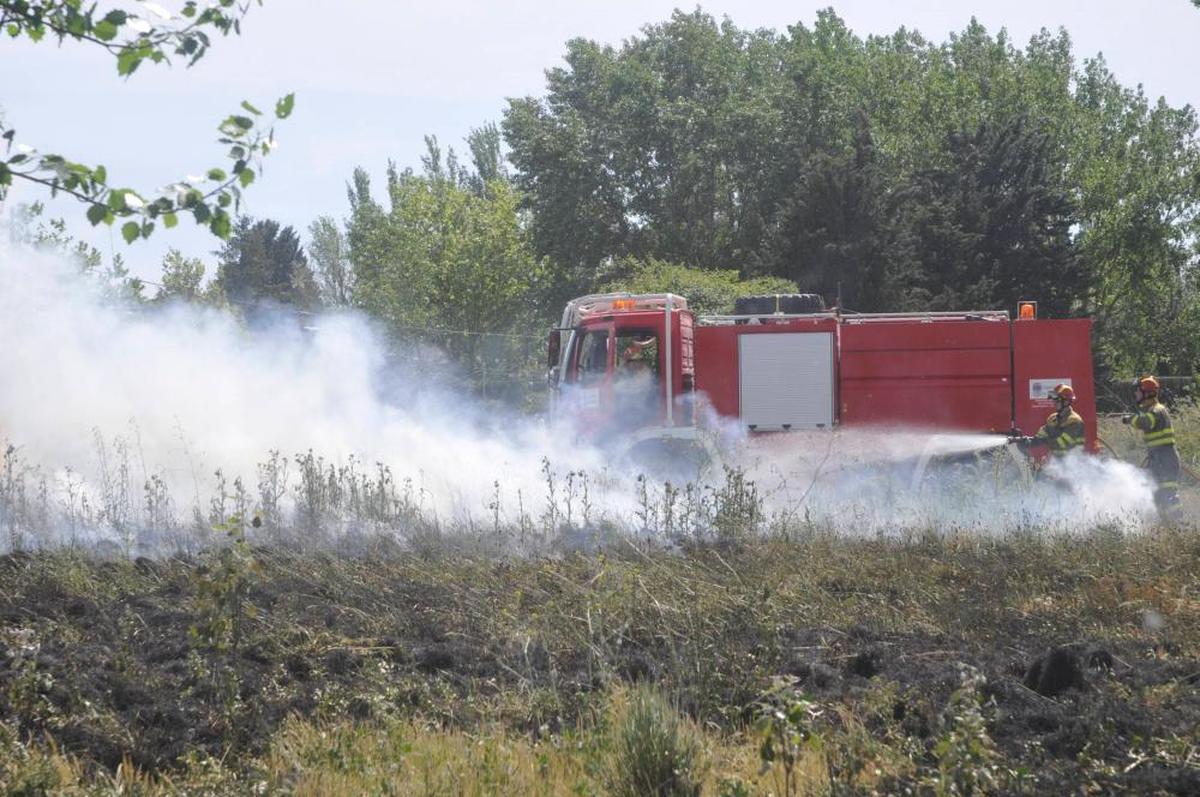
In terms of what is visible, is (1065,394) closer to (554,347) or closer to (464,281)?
(554,347)

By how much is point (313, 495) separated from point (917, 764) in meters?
9.06

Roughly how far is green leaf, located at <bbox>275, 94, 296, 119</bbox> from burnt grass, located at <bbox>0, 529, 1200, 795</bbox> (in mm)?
2523

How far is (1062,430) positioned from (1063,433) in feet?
0.76

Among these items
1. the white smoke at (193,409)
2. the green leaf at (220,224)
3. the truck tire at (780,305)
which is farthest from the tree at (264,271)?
the green leaf at (220,224)

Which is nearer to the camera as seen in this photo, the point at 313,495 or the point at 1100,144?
the point at 313,495

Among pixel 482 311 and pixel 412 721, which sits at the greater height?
pixel 482 311

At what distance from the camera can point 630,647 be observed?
767cm

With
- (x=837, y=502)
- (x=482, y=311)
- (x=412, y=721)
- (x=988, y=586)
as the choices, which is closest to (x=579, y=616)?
(x=412, y=721)

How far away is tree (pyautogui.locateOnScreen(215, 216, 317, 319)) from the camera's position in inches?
2621

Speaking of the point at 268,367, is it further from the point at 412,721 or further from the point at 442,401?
the point at 412,721

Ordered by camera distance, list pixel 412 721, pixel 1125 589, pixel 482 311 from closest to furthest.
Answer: pixel 412 721 → pixel 1125 589 → pixel 482 311

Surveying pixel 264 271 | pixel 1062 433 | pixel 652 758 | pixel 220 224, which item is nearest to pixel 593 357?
pixel 1062 433

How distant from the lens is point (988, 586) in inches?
378

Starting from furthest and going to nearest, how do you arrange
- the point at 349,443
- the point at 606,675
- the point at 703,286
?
1. the point at 703,286
2. the point at 349,443
3. the point at 606,675
